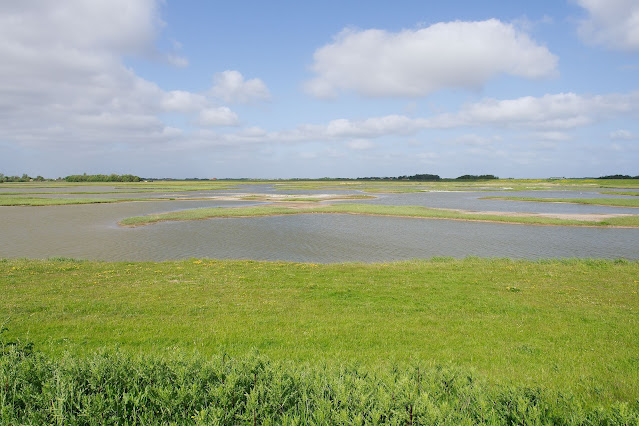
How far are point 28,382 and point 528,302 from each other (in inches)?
592

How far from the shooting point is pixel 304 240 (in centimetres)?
3800

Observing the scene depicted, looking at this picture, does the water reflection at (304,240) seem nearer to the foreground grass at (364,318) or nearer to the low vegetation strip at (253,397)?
the foreground grass at (364,318)

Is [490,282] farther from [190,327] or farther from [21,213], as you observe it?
[21,213]

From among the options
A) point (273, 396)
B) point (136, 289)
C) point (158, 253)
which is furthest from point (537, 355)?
point (158, 253)

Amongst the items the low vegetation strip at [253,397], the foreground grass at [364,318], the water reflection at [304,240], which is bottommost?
the water reflection at [304,240]

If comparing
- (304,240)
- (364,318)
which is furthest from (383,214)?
(364,318)

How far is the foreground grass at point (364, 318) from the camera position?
845 cm

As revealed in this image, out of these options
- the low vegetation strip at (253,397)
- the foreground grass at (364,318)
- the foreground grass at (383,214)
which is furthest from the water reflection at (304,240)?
the low vegetation strip at (253,397)

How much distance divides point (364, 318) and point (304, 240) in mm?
26329

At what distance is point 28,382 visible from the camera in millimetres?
5781

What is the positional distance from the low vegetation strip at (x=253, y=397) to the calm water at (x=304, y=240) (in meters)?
23.1

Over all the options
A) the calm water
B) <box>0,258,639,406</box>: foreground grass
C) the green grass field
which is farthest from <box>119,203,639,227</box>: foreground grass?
<box>0,258,639,406</box>: foreground grass

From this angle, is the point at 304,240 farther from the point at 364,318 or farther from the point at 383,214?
the point at 364,318

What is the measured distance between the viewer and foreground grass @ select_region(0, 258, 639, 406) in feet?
27.7
